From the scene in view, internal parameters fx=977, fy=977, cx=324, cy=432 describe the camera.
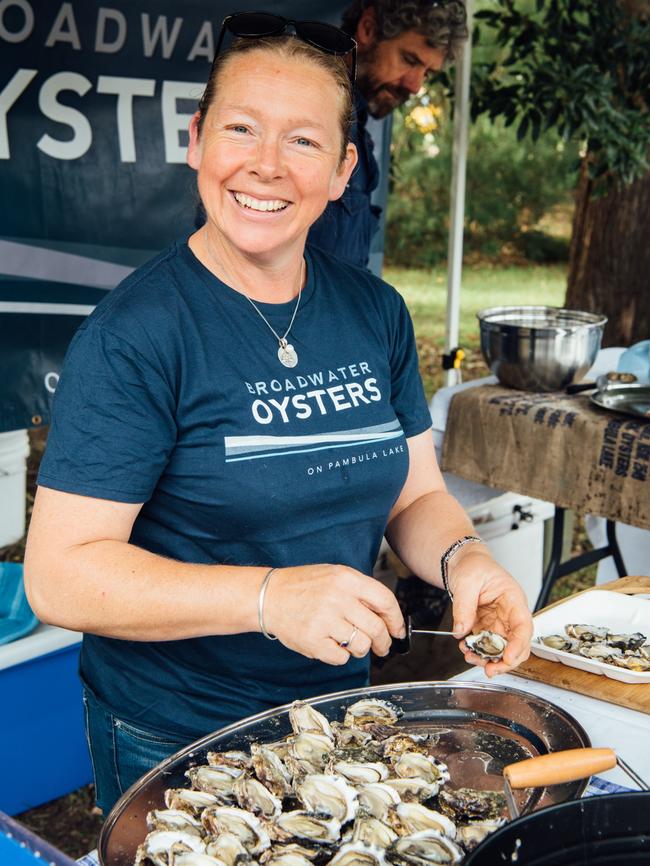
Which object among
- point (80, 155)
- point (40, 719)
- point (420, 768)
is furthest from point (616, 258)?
point (420, 768)

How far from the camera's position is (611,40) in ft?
13.6

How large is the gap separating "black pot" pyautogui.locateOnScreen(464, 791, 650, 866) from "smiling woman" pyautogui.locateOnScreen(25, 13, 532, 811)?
1.36 feet

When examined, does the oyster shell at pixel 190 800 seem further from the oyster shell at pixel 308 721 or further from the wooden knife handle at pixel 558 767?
the wooden knife handle at pixel 558 767

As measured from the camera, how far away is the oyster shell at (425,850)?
96 cm

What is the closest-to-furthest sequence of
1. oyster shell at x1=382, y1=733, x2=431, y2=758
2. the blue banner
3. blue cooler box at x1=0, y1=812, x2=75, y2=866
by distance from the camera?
blue cooler box at x1=0, y1=812, x2=75, y2=866, oyster shell at x1=382, y1=733, x2=431, y2=758, the blue banner

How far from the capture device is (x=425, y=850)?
97 cm

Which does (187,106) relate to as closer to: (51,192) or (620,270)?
(51,192)

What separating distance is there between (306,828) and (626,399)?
234 cm

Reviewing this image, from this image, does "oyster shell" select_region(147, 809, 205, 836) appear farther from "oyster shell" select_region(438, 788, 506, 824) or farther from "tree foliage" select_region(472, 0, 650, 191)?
"tree foliage" select_region(472, 0, 650, 191)

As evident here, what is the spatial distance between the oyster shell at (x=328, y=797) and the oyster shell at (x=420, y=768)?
0.08 meters

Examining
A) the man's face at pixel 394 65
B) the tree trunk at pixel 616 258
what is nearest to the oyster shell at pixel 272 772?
the man's face at pixel 394 65

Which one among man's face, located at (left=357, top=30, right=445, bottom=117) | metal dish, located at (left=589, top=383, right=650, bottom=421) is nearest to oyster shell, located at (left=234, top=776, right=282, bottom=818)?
metal dish, located at (left=589, top=383, right=650, bottom=421)

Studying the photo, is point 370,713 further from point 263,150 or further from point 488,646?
point 263,150

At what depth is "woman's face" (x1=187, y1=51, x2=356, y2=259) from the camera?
4.71 ft
